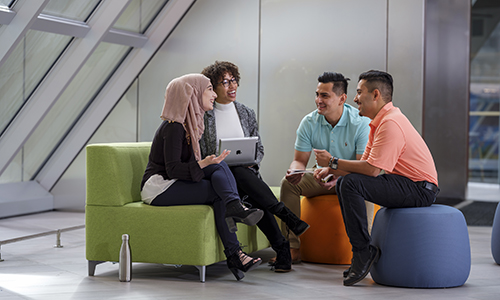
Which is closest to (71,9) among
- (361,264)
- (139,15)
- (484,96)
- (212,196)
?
(139,15)

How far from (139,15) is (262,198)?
3.31m

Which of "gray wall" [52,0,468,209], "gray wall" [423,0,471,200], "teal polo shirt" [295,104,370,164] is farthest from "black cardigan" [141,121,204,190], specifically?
"gray wall" [423,0,471,200]

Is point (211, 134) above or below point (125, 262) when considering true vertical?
above

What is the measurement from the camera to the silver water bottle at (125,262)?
10.8 ft

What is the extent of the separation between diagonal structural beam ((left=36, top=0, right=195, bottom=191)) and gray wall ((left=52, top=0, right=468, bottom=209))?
3.4 inches

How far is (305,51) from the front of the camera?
6.00m

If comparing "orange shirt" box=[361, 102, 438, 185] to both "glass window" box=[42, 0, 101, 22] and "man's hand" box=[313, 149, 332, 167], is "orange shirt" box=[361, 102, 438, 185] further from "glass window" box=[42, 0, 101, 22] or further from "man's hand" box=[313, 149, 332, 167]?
"glass window" box=[42, 0, 101, 22]

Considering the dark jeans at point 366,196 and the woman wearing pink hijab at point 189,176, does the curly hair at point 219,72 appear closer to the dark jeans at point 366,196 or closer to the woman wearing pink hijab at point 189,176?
the woman wearing pink hijab at point 189,176

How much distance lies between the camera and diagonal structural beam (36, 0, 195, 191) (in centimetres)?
643

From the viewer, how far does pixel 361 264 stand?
3.25 m

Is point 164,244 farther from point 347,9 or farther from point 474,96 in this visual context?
point 474,96

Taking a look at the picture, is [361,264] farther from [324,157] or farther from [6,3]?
[6,3]

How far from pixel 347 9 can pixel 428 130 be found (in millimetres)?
1993

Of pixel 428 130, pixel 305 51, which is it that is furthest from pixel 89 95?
pixel 428 130
